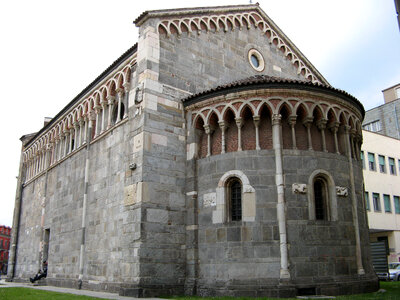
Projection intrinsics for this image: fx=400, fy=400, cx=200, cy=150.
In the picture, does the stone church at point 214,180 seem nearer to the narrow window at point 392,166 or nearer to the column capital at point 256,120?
the column capital at point 256,120

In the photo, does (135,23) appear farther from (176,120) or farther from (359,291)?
(359,291)

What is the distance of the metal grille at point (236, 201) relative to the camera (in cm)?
1464

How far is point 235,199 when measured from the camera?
14836 millimetres

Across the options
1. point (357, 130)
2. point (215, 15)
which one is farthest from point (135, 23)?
point (357, 130)

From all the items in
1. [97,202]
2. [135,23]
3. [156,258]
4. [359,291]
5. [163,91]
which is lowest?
[359,291]

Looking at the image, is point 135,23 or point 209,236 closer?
point 209,236

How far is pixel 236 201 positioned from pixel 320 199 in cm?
313

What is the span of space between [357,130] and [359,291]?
6431mm

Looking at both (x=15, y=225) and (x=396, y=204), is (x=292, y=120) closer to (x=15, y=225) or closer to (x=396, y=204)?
(x=15, y=225)

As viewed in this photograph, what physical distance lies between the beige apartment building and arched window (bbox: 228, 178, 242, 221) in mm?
22916

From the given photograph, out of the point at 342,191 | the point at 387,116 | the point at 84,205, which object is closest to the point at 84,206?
the point at 84,205

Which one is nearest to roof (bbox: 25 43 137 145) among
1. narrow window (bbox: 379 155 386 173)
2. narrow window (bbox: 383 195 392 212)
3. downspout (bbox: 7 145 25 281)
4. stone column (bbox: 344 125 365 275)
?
downspout (bbox: 7 145 25 281)

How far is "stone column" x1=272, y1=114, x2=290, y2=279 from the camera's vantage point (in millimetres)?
13352

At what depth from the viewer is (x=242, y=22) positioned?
20312 mm
